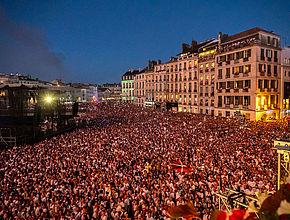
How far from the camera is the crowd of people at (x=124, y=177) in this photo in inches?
349

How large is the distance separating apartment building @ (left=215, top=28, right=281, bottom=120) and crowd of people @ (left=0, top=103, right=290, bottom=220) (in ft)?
62.7

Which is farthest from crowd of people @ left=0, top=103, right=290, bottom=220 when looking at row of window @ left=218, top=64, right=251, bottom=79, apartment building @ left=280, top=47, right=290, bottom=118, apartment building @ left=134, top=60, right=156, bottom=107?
apartment building @ left=134, top=60, right=156, bottom=107

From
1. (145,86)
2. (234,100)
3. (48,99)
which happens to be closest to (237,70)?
(234,100)

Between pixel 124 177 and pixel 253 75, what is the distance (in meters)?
32.6

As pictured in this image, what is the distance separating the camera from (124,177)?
1132cm

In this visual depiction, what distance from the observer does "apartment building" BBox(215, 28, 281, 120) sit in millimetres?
33812

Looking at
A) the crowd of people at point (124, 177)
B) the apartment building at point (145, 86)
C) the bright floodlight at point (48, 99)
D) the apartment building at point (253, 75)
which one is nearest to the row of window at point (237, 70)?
the apartment building at point (253, 75)

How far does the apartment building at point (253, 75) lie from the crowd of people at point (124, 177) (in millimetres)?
19099

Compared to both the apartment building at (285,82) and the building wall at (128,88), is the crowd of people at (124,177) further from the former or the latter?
the building wall at (128,88)

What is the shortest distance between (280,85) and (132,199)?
40.4m

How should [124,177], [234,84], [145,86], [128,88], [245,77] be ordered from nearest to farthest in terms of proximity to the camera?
1. [124,177]
2. [245,77]
3. [234,84]
4. [145,86]
5. [128,88]

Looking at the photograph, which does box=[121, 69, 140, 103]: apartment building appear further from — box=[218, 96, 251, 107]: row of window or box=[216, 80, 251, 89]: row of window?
box=[218, 96, 251, 107]: row of window

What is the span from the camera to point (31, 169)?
12.8 meters

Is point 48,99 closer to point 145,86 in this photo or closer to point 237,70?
point 237,70
